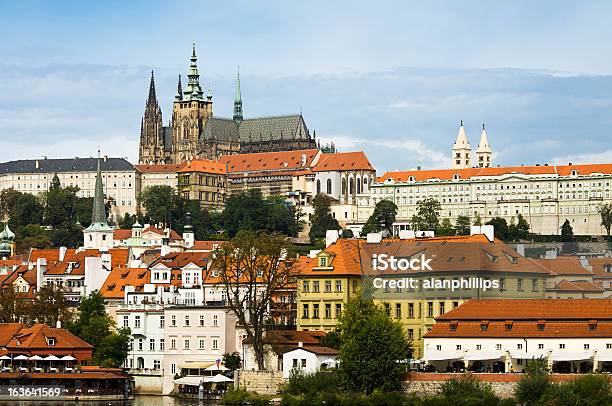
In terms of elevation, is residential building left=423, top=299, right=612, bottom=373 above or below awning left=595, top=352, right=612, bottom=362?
above

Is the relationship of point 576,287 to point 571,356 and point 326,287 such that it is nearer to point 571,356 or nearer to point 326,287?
point 571,356

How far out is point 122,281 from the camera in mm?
97312

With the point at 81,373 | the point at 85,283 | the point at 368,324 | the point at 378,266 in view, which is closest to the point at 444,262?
the point at 378,266

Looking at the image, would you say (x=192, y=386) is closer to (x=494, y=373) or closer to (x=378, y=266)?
(x=378, y=266)

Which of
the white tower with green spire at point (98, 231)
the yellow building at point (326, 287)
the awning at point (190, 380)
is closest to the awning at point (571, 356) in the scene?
the yellow building at point (326, 287)

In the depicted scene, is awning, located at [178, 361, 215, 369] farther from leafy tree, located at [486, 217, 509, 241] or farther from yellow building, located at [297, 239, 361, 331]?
leafy tree, located at [486, 217, 509, 241]

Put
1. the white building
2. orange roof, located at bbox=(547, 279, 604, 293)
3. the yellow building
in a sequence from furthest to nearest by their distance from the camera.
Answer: the yellow building
orange roof, located at bbox=(547, 279, 604, 293)
the white building

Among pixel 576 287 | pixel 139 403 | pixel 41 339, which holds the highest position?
pixel 576 287

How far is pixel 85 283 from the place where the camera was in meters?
104

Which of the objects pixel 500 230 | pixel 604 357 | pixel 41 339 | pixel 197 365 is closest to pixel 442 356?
pixel 604 357

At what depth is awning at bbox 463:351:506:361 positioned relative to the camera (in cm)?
7225

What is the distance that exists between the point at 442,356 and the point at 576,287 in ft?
35.4

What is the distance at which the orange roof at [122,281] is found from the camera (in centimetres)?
9625

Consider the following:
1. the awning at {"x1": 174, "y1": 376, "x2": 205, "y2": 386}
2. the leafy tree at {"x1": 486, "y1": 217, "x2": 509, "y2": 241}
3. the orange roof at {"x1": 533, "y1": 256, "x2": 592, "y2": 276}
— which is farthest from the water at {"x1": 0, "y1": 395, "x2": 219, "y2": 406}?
the leafy tree at {"x1": 486, "y1": 217, "x2": 509, "y2": 241}
